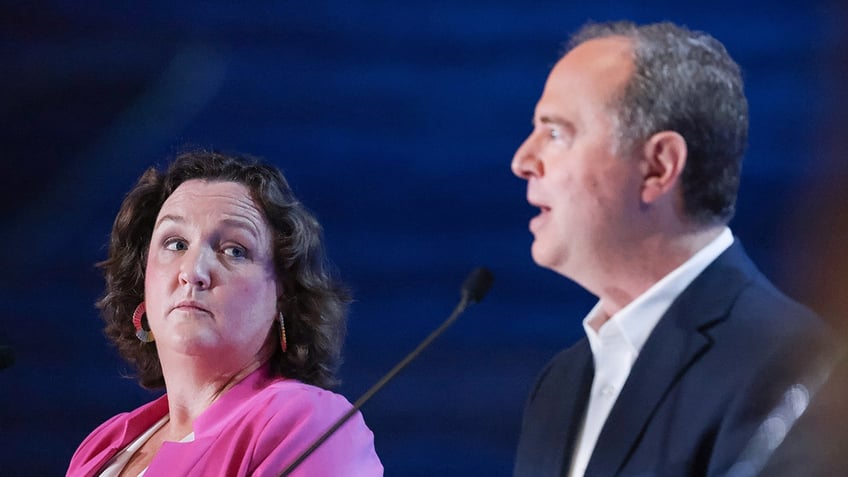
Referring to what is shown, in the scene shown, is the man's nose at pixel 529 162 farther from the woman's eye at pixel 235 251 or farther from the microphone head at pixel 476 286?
the woman's eye at pixel 235 251

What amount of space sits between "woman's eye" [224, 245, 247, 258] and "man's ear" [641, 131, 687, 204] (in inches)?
34.0

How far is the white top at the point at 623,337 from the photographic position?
1.72 m

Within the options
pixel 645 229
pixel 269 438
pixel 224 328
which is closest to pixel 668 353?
pixel 645 229

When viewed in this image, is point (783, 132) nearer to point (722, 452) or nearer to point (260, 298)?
point (722, 452)

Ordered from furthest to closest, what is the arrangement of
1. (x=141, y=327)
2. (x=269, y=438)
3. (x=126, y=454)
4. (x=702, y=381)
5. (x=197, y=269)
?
1. (x=141, y=327)
2. (x=126, y=454)
3. (x=197, y=269)
4. (x=269, y=438)
5. (x=702, y=381)

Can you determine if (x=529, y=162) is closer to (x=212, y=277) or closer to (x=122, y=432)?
(x=212, y=277)

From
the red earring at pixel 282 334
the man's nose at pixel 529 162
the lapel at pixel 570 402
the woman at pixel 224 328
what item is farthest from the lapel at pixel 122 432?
the man's nose at pixel 529 162

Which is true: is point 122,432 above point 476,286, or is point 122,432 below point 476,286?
below

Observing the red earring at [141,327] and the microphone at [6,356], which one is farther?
the red earring at [141,327]

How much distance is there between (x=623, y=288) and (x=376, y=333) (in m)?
0.84

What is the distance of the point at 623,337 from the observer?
1.77 m

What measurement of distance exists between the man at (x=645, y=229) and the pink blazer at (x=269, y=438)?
45 cm

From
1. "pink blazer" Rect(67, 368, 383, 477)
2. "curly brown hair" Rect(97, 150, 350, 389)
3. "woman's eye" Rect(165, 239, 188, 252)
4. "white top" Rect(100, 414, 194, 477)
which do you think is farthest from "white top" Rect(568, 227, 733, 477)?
"white top" Rect(100, 414, 194, 477)

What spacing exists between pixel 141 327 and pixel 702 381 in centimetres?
124
